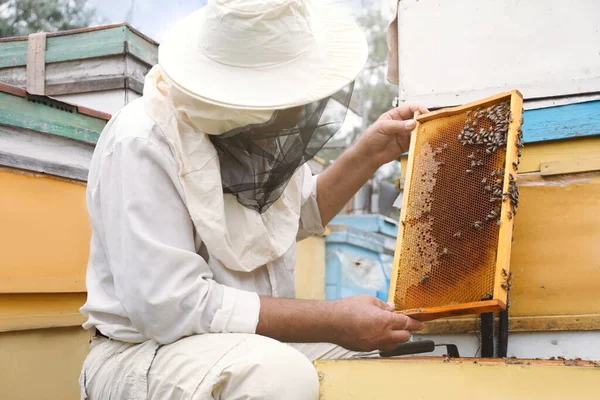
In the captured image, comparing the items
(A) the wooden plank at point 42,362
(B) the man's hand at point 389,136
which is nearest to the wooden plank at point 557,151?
(B) the man's hand at point 389,136

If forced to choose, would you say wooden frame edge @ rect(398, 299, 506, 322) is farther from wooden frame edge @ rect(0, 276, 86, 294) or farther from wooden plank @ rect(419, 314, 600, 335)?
wooden frame edge @ rect(0, 276, 86, 294)

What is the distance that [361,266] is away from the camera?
6.93 meters

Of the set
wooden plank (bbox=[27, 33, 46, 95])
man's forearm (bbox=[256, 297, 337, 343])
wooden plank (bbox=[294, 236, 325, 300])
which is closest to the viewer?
man's forearm (bbox=[256, 297, 337, 343])

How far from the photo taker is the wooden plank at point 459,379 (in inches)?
61.6

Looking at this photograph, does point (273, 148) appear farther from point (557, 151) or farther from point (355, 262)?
point (355, 262)

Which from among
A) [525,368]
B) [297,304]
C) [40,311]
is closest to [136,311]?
[297,304]

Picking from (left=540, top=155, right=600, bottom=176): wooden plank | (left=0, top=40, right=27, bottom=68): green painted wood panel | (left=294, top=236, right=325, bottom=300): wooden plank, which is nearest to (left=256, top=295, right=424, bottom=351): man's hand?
(left=540, top=155, right=600, bottom=176): wooden plank

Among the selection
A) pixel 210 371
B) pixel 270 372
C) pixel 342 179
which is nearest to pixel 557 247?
pixel 342 179

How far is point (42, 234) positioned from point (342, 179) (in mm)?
1493

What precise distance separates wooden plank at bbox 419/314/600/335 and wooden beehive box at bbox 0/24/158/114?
7.85ft

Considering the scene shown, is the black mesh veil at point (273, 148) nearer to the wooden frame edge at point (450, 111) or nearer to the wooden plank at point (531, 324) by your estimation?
the wooden frame edge at point (450, 111)

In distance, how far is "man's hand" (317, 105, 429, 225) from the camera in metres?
2.54

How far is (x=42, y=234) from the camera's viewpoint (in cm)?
283

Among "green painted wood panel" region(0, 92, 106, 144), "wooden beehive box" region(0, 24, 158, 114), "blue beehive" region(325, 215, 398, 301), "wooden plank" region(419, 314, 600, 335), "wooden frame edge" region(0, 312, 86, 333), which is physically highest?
"wooden beehive box" region(0, 24, 158, 114)
